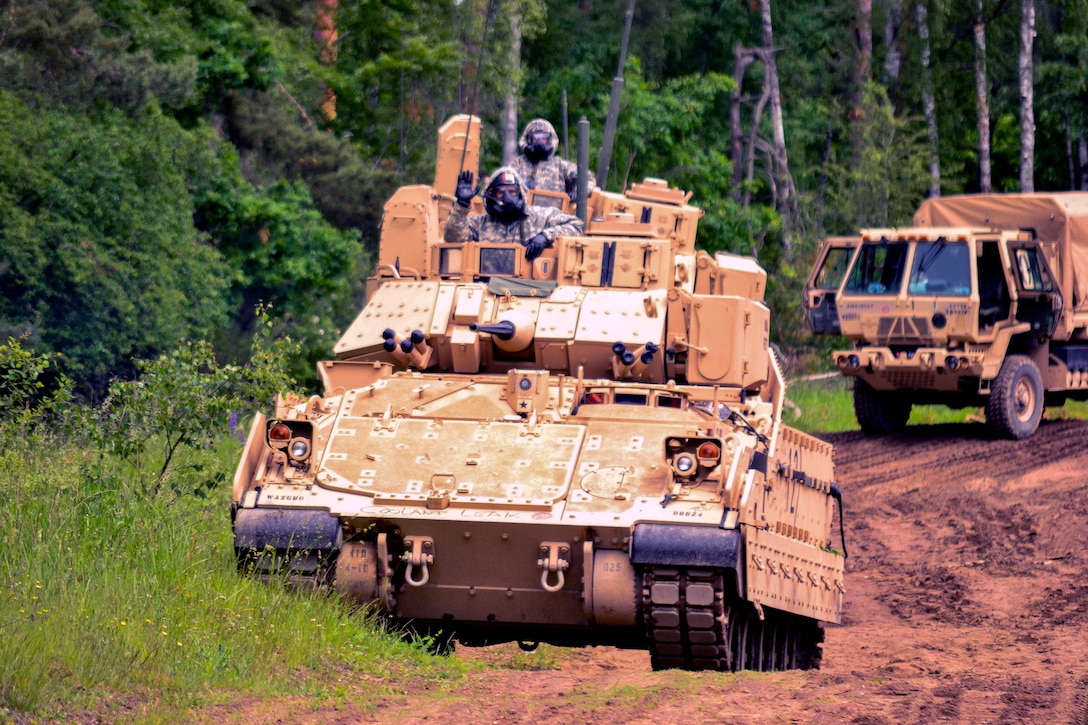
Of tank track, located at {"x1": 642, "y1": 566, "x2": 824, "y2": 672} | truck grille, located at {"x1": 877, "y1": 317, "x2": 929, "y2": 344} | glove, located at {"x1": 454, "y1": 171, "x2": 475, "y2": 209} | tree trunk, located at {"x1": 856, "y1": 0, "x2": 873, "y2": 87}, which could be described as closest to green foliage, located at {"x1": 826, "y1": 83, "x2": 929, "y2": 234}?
tree trunk, located at {"x1": 856, "y1": 0, "x2": 873, "y2": 87}

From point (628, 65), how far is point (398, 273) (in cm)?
1704

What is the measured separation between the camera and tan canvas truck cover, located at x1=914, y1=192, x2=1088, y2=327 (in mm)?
20000

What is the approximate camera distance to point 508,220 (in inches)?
483

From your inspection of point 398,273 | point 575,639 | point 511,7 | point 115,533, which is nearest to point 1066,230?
point 511,7

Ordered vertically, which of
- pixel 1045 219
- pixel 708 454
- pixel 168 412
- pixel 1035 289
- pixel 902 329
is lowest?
pixel 168 412

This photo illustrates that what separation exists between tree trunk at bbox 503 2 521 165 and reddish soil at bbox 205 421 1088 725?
23.6 feet

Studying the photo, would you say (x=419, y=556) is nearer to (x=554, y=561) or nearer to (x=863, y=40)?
(x=554, y=561)

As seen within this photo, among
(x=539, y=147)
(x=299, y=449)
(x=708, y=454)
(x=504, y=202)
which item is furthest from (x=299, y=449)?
(x=539, y=147)

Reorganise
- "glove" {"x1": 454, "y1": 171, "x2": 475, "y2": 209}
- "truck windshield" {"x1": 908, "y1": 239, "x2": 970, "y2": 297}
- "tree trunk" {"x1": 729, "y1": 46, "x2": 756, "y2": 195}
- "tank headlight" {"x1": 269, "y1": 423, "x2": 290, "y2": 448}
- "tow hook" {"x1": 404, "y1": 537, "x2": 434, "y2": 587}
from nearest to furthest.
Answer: "tow hook" {"x1": 404, "y1": 537, "x2": 434, "y2": 587} < "tank headlight" {"x1": 269, "y1": 423, "x2": 290, "y2": 448} < "glove" {"x1": 454, "y1": 171, "x2": 475, "y2": 209} < "truck windshield" {"x1": 908, "y1": 239, "x2": 970, "y2": 297} < "tree trunk" {"x1": 729, "y1": 46, "x2": 756, "y2": 195}

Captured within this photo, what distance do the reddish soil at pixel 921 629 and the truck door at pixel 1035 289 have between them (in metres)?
1.46

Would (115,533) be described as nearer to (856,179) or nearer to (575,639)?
(575,639)

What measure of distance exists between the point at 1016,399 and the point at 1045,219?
2376mm

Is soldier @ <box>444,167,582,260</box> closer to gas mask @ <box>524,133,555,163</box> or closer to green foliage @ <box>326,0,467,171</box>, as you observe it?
gas mask @ <box>524,133,555,163</box>

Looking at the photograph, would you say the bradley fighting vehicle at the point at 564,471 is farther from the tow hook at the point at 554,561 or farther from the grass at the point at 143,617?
the grass at the point at 143,617
